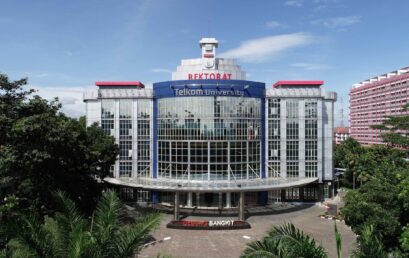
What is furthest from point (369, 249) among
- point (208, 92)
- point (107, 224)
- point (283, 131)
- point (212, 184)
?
point (283, 131)

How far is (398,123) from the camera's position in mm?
30906

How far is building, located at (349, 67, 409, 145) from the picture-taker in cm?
10300

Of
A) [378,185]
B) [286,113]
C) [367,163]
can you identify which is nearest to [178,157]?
[286,113]

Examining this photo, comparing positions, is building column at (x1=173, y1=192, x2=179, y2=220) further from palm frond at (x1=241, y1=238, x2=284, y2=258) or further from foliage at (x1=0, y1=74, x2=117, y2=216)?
palm frond at (x1=241, y1=238, x2=284, y2=258)

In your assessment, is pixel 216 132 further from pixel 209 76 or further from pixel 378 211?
pixel 378 211

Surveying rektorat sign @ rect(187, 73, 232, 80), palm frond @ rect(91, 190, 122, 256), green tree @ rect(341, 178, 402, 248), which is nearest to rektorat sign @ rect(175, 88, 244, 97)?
rektorat sign @ rect(187, 73, 232, 80)

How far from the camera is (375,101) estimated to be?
119 meters

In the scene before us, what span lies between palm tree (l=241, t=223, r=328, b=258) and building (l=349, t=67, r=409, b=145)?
90864 millimetres

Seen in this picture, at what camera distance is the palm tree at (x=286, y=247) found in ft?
40.8

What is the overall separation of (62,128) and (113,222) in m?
18.0

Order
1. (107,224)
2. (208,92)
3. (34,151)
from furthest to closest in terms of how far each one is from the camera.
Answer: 1. (208,92)
2. (34,151)
3. (107,224)

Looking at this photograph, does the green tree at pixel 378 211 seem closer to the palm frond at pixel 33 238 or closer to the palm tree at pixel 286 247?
the palm tree at pixel 286 247

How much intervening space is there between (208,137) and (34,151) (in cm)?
2573

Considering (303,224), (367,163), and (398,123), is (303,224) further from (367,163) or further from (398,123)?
(398,123)
